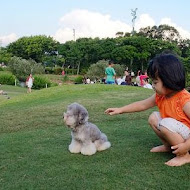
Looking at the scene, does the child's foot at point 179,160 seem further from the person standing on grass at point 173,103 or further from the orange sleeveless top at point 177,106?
the orange sleeveless top at point 177,106

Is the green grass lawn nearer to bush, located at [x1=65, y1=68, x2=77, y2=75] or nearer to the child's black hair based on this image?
the child's black hair

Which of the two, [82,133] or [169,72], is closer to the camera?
[169,72]

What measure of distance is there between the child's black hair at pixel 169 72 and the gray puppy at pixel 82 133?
0.90 metres

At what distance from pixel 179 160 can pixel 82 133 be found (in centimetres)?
107

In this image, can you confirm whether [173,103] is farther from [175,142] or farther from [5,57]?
[5,57]

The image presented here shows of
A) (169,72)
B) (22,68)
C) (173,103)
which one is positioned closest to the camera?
(169,72)

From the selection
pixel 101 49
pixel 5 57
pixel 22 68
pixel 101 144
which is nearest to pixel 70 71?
pixel 101 49

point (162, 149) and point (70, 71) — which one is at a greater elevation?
point (70, 71)

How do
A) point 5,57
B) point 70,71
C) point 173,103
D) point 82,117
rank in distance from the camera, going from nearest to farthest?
point 173,103, point 82,117, point 70,71, point 5,57

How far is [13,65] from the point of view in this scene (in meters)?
42.5

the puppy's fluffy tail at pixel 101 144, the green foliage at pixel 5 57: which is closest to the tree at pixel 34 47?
the green foliage at pixel 5 57

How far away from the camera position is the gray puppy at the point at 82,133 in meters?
3.41

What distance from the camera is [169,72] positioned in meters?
2.97

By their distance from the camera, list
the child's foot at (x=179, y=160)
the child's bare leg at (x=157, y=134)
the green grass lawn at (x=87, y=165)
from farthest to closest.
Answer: the child's bare leg at (x=157, y=134)
the child's foot at (x=179, y=160)
the green grass lawn at (x=87, y=165)
